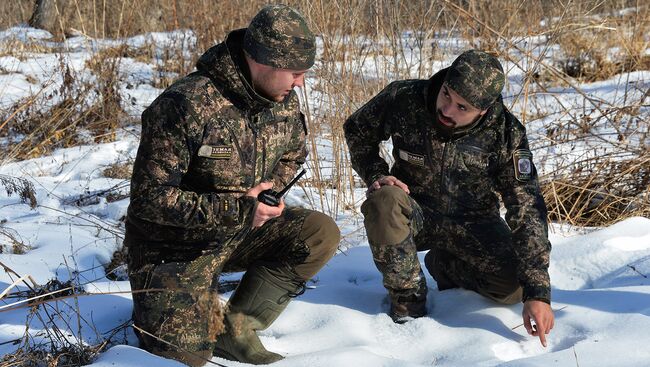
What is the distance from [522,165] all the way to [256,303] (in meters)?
1.12

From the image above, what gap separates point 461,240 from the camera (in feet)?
10.7

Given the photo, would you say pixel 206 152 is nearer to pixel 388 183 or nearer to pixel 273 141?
pixel 273 141

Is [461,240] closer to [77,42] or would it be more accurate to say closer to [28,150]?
[28,150]

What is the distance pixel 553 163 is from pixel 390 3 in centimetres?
137

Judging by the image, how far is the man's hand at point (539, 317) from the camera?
2.81m

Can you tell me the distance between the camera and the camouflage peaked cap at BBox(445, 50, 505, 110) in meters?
2.87

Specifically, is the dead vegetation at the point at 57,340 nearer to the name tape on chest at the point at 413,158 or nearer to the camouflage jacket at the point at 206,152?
the camouflage jacket at the point at 206,152

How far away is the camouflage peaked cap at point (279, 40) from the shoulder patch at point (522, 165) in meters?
0.89

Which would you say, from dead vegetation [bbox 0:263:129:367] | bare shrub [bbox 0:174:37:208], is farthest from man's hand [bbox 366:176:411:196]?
bare shrub [bbox 0:174:37:208]

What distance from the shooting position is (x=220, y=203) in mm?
2688

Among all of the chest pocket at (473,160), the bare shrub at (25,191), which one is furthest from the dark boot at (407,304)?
the bare shrub at (25,191)

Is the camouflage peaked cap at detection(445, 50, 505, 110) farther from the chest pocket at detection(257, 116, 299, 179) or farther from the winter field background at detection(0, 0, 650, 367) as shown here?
the winter field background at detection(0, 0, 650, 367)

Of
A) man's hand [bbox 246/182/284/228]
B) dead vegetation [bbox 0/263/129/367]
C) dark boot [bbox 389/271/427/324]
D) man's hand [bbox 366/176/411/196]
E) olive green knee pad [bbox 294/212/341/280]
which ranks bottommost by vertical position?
dark boot [bbox 389/271/427/324]

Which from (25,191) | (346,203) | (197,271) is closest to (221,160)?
(197,271)
